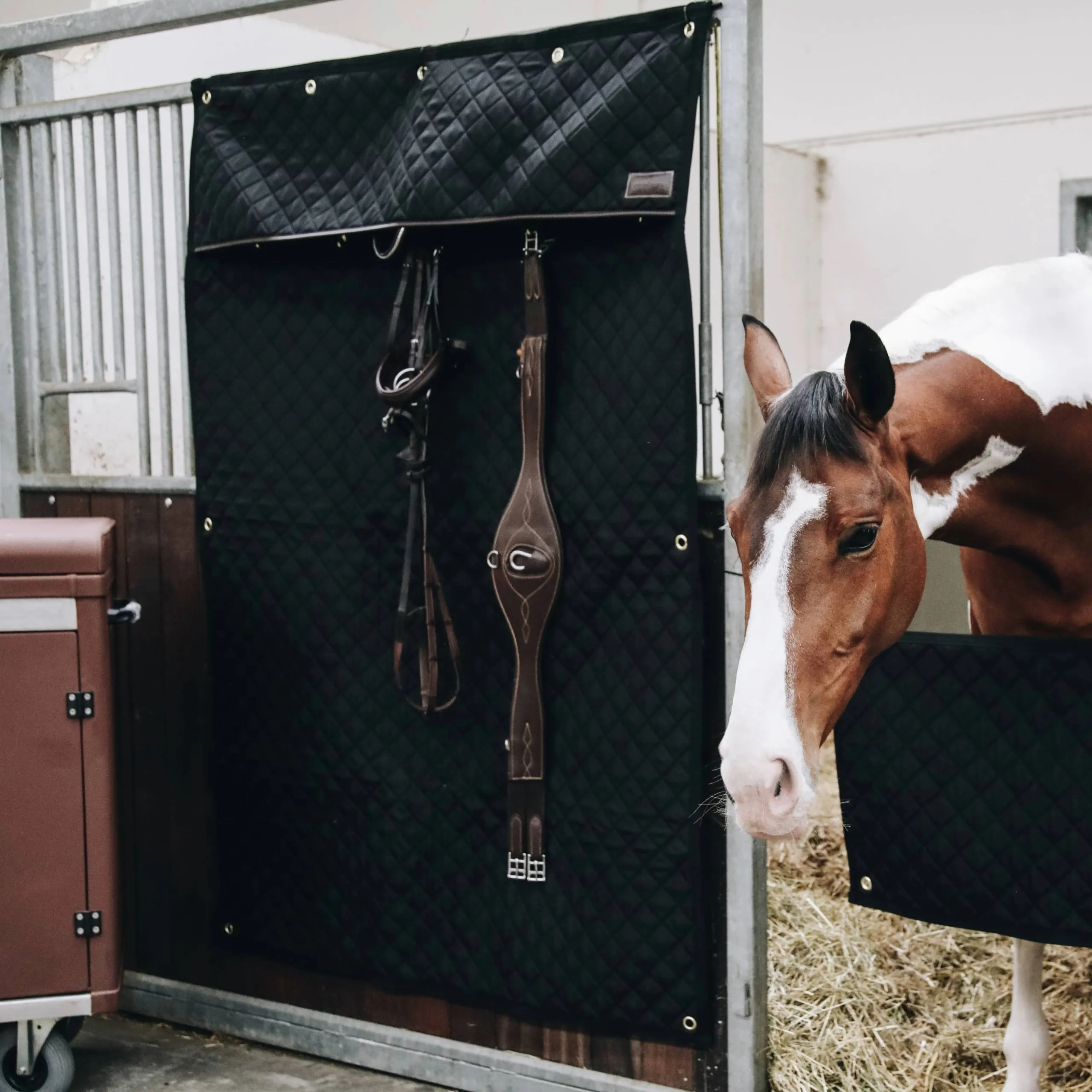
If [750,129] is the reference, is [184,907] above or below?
below

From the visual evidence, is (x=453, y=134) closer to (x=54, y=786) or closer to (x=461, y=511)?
(x=461, y=511)

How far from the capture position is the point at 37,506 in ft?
8.66

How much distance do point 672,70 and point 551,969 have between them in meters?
1.42

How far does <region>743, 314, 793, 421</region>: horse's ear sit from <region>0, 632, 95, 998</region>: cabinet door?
3.97ft

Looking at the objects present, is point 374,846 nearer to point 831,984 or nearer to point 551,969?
point 551,969

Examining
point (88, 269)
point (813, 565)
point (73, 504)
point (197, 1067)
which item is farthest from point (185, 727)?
point (813, 565)

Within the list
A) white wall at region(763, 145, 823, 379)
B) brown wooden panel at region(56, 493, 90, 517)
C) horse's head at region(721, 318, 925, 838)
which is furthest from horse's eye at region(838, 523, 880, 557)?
white wall at region(763, 145, 823, 379)

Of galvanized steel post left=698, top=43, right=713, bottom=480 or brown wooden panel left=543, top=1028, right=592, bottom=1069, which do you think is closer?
galvanized steel post left=698, top=43, right=713, bottom=480

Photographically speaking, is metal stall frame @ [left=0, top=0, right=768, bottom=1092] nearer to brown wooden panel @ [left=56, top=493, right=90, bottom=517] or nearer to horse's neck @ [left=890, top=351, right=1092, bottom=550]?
brown wooden panel @ [left=56, top=493, right=90, bottom=517]

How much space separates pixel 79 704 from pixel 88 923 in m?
0.36

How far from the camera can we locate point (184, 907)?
254 centimetres

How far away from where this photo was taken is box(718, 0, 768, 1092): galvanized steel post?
1897 millimetres

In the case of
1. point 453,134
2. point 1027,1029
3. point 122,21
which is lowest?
point 1027,1029

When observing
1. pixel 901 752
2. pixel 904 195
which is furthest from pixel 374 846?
pixel 904 195
